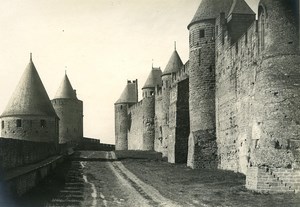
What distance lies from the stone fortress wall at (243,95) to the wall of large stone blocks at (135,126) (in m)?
17.0

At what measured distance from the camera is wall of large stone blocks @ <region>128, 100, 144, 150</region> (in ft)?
178

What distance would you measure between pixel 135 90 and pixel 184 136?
3464 centimetres

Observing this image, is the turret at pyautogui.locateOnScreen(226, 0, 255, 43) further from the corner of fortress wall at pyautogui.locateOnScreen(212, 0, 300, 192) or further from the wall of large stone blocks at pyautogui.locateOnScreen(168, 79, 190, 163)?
the wall of large stone blocks at pyautogui.locateOnScreen(168, 79, 190, 163)

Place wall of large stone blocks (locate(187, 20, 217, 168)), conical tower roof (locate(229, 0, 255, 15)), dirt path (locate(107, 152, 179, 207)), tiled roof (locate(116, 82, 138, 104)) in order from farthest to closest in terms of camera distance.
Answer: tiled roof (locate(116, 82, 138, 104)) → wall of large stone blocks (locate(187, 20, 217, 168)) → conical tower roof (locate(229, 0, 255, 15)) → dirt path (locate(107, 152, 179, 207))

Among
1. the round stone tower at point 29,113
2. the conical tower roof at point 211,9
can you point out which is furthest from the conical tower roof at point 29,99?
the conical tower roof at point 211,9

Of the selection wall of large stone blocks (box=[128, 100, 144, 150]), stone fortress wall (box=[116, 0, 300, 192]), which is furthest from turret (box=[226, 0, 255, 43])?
wall of large stone blocks (box=[128, 100, 144, 150])

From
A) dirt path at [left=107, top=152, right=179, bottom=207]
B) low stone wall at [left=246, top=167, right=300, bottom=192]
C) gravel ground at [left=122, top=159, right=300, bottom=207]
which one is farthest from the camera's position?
→ low stone wall at [left=246, top=167, right=300, bottom=192]

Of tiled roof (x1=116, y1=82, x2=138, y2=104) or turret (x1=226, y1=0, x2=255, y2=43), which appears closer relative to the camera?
turret (x1=226, y1=0, x2=255, y2=43)

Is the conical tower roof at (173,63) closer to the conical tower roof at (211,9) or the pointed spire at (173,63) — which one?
the pointed spire at (173,63)

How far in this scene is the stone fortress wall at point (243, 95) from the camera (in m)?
16.5

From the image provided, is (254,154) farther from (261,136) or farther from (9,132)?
(9,132)

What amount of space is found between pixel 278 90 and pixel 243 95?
5.69 m

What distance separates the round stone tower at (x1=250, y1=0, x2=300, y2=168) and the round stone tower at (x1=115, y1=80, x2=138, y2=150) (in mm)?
45537

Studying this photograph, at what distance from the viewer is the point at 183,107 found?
33.0 meters
